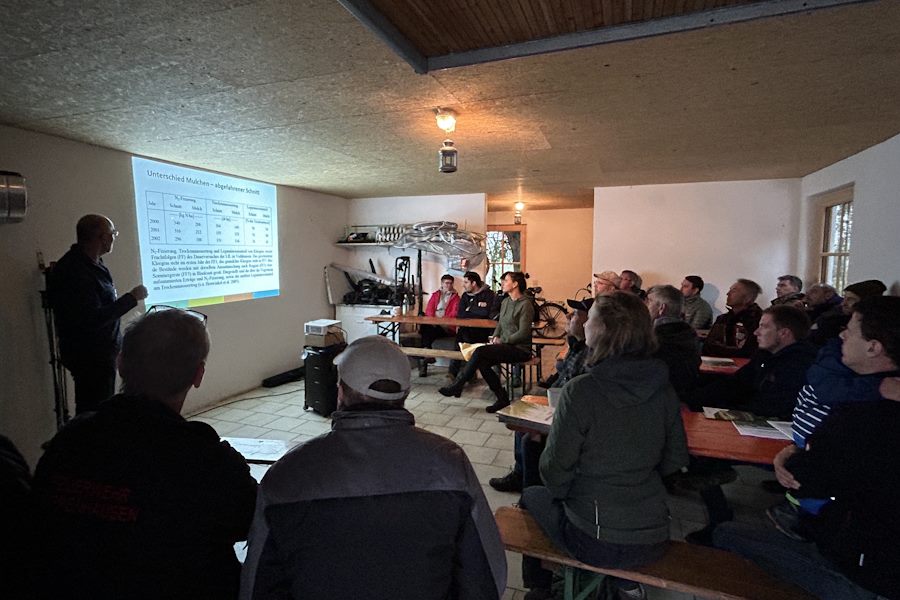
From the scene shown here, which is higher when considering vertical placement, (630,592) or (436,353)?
(436,353)

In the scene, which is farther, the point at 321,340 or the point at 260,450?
the point at 321,340

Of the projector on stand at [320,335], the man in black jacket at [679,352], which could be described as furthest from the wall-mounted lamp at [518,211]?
the man in black jacket at [679,352]

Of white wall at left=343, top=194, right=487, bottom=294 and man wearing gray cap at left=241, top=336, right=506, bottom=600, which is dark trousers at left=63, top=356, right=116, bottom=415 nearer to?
man wearing gray cap at left=241, top=336, right=506, bottom=600

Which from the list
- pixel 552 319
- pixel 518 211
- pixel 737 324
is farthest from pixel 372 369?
pixel 518 211

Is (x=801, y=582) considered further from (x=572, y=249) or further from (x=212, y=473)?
(x=572, y=249)

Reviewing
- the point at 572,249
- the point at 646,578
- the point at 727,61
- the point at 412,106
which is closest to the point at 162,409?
the point at 646,578

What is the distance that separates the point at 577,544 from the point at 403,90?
2302 millimetres

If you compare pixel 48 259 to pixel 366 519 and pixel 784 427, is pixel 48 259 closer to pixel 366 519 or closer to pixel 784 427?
pixel 366 519

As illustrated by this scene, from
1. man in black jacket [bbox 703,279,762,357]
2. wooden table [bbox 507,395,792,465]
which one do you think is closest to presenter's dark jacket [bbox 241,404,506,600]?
wooden table [bbox 507,395,792,465]

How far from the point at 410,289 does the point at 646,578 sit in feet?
18.0

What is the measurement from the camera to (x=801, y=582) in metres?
1.46

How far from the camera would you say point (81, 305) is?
2.89m

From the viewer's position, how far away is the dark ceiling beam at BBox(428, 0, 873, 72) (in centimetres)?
166

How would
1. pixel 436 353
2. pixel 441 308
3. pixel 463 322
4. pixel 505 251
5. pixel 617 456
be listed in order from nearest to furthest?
pixel 617 456, pixel 436 353, pixel 463 322, pixel 441 308, pixel 505 251
